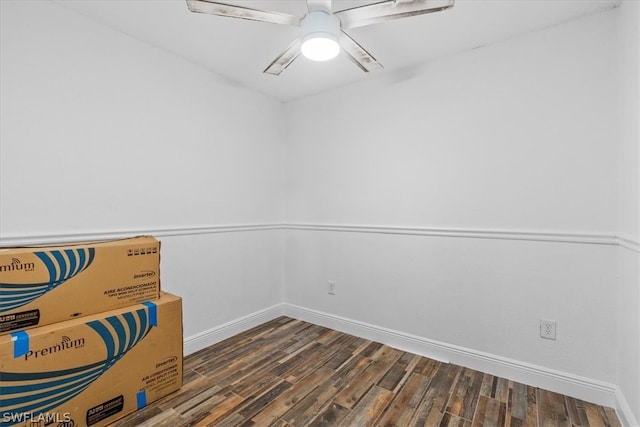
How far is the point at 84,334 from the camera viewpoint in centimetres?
155

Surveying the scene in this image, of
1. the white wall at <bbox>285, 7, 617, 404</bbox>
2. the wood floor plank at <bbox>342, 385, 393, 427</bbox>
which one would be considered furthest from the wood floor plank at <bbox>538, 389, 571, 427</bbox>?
the wood floor plank at <bbox>342, 385, 393, 427</bbox>

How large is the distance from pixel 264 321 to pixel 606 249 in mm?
2748

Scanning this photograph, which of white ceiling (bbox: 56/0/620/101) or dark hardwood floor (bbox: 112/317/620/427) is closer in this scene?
dark hardwood floor (bbox: 112/317/620/427)

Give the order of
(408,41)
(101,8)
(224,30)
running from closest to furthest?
(101,8)
(224,30)
(408,41)

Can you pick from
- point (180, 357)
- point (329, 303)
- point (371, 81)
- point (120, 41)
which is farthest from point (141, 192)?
point (371, 81)

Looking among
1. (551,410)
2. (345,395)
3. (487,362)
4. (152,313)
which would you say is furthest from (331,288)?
(551,410)

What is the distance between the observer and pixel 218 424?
164cm

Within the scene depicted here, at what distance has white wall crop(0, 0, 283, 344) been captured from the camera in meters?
1.70

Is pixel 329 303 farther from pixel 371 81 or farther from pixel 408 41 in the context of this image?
pixel 408 41

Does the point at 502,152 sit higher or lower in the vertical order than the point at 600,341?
higher

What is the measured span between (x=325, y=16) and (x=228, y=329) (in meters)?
2.50

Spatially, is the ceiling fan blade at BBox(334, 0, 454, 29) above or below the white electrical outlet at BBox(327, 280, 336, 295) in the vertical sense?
above

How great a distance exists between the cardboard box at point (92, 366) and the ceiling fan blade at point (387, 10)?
1.91 m

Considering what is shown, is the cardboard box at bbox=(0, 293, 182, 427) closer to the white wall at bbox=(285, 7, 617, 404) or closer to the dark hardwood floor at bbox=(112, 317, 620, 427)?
the dark hardwood floor at bbox=(112, 317, 620, 427)
